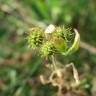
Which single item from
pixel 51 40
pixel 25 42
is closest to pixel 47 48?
pixel 51 40

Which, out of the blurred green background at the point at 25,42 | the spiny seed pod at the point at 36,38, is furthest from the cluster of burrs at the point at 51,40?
the blurred green background at the point at 25,42

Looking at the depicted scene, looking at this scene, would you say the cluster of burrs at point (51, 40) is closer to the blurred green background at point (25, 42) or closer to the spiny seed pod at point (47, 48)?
the spiny seed pod at point (47, 48)

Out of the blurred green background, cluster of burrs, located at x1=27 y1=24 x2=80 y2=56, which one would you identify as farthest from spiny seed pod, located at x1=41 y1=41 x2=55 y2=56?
Answer: the blurred green background

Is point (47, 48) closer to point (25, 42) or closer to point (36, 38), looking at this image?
point (36, 38)

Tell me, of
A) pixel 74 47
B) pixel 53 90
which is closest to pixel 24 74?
pixel 53 90

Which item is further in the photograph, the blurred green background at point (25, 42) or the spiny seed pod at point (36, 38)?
the blurred green background at point (25, 42)

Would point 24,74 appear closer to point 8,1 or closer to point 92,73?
point 92,73
